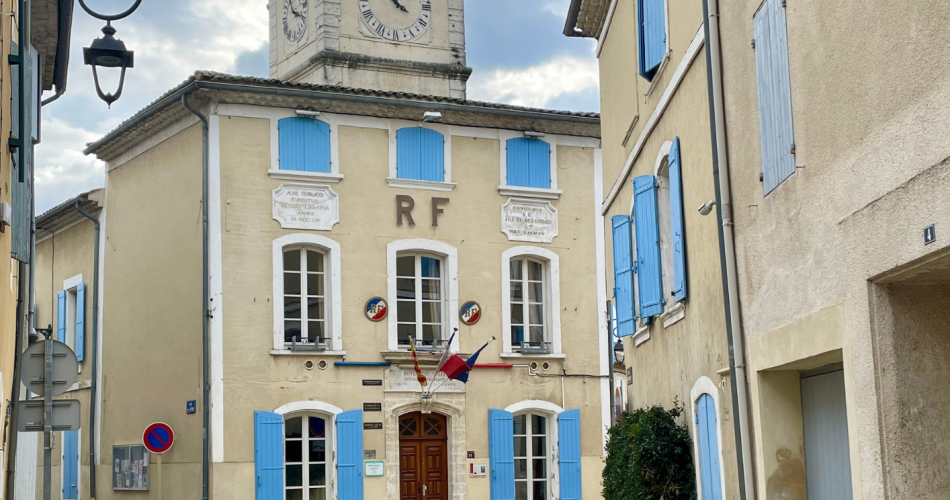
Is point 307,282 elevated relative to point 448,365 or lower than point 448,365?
elevated

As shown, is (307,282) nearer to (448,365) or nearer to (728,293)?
(448,365)

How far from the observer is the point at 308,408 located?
18516 mm

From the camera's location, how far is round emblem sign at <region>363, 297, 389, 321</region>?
19.1 metres

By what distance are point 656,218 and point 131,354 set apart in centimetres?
1256

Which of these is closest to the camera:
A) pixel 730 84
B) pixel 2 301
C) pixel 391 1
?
pixel 730 84

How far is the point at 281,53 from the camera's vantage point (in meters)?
27.2

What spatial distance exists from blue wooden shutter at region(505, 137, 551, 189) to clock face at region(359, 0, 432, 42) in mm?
6178

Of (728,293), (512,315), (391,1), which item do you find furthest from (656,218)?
(391,1)

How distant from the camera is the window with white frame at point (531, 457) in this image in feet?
65.6

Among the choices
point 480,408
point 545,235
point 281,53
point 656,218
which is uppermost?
point 281,53

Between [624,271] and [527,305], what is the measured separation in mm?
7959

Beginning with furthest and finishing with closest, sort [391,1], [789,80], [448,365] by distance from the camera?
1. [391,1]
2. [448,365]
3. [789,80]

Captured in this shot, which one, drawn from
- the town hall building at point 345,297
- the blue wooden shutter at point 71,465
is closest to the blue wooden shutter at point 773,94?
the town hall building at point 345,297

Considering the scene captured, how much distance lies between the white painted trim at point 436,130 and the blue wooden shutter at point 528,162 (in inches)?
42.5
